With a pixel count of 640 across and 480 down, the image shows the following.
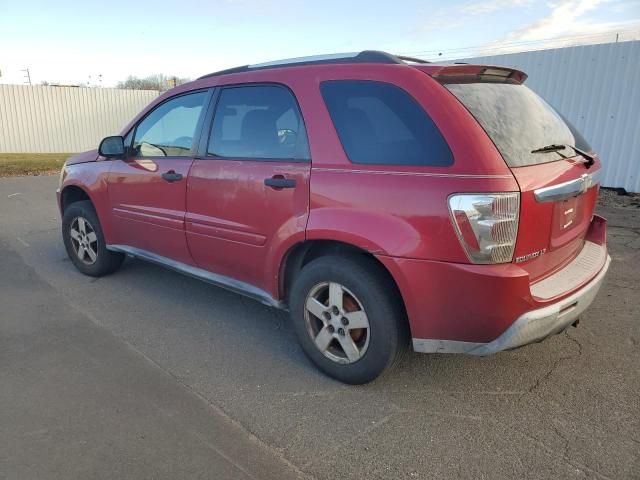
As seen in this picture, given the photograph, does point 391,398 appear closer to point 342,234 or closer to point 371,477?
point 371,477

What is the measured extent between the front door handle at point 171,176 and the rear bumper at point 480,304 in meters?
1.92

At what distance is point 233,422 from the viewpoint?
105 inches

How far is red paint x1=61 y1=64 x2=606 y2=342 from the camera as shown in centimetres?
242

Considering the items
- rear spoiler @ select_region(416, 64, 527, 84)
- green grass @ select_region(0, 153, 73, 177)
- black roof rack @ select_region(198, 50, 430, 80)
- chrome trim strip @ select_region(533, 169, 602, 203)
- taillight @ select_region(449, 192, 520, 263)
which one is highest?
black roof rack @ select_region(198, 50, 430, 80)

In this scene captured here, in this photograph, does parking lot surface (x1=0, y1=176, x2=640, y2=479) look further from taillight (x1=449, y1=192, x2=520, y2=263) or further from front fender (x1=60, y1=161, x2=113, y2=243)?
taillight (x1=449, y1=192, x2=520, y2=263)

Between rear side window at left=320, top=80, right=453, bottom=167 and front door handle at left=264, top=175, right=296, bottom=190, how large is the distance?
415 mm

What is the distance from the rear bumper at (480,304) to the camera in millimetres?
2412

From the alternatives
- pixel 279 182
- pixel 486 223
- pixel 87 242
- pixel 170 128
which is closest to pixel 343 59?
pixel 279 182

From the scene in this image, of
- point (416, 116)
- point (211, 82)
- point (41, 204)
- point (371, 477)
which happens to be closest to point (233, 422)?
point (371, 477)

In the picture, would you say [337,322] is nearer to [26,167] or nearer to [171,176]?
[171,176]

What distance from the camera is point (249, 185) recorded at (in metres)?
3.27

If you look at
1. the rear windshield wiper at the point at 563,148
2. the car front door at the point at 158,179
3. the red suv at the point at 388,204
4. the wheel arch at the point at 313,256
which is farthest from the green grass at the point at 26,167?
the rear windshield wiper at the point at 563,148

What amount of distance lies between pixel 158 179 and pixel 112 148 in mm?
734

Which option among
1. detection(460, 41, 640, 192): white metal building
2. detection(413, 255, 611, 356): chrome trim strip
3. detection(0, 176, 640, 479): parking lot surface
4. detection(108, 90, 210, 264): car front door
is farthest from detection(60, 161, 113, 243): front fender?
detection(460, 41, 640, 192): white metal building
